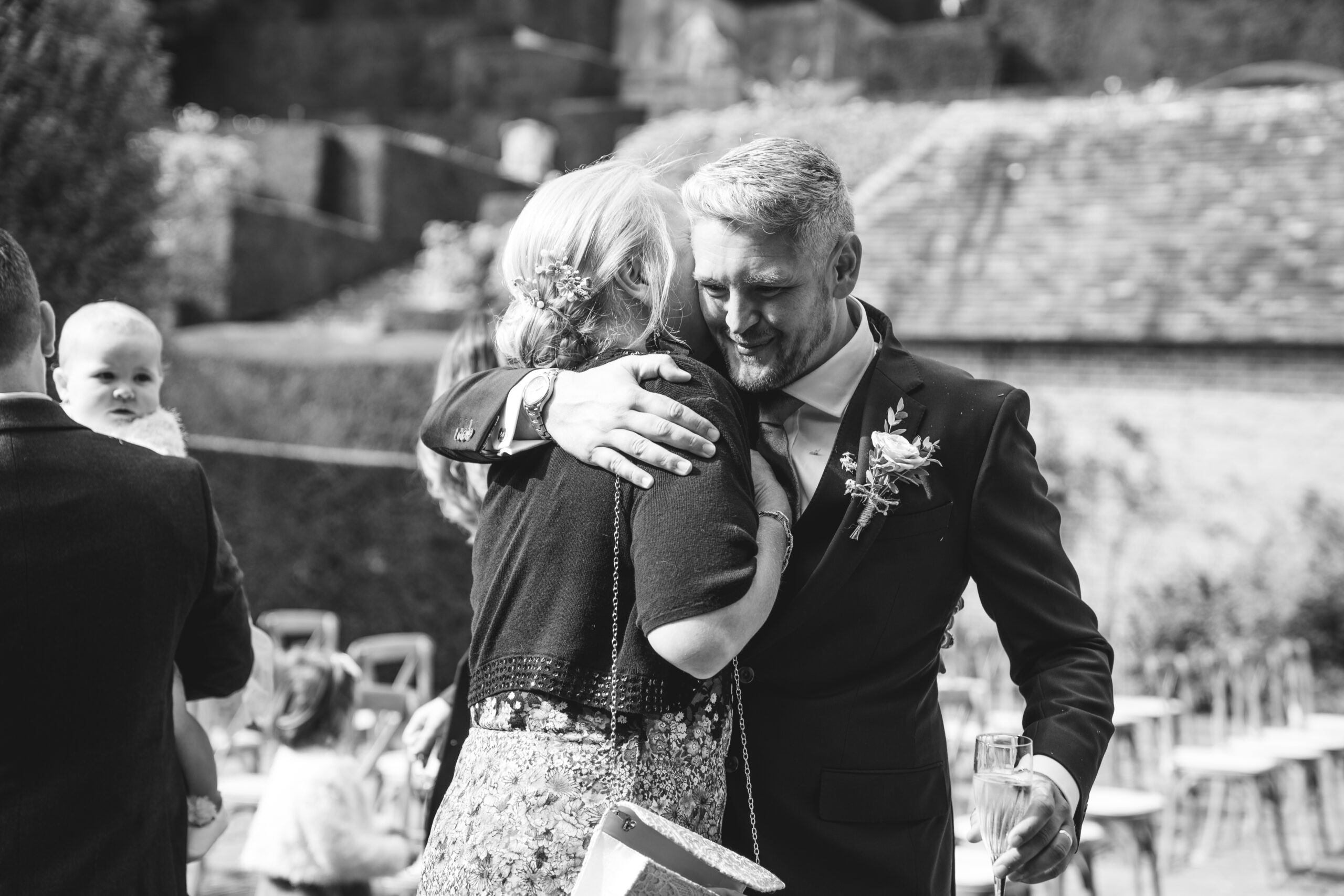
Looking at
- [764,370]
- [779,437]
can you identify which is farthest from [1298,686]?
[764,370]

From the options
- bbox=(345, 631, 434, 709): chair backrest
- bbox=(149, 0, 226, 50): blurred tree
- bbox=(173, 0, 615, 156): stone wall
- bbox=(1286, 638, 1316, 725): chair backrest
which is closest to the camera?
bbox=(345, 631, 434, 709): chair backrest

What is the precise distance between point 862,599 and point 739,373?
1.44 ft

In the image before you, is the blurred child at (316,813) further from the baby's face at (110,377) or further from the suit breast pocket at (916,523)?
the suit breast pocket at (916,523)

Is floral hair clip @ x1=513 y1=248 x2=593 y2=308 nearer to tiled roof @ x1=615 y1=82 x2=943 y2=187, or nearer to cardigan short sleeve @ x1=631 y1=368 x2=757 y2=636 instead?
cardigan short sleeve @ x1=631 y1=368 x2=757 y2=636

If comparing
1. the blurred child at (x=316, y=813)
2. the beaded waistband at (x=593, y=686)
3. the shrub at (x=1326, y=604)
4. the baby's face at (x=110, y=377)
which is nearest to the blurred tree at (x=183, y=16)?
the shrub at (x=1326, y=604)

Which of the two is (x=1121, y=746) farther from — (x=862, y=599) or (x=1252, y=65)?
(x=1252, y=65)

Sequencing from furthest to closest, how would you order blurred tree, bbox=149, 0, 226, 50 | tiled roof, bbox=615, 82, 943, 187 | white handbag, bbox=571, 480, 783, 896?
blurred tree, bbox=149, 0, 226, 50, tiled roof, bbox=615, 82, 943, 187, white handbag, bbox=571, 480, 783, 896

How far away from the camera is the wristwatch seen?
218cm

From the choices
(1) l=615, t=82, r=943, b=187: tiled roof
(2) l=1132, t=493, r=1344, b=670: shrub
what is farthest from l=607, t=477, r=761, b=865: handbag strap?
(1) l=615, t=82, r=943, b=187: tiled roof

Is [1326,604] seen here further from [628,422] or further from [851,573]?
[628,422]

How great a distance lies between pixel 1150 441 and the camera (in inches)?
543

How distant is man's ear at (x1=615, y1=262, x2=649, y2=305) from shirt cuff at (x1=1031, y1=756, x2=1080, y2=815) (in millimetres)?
1019

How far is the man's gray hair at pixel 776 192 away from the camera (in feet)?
7.47

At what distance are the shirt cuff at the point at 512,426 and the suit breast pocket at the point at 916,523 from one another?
24.9 inches
